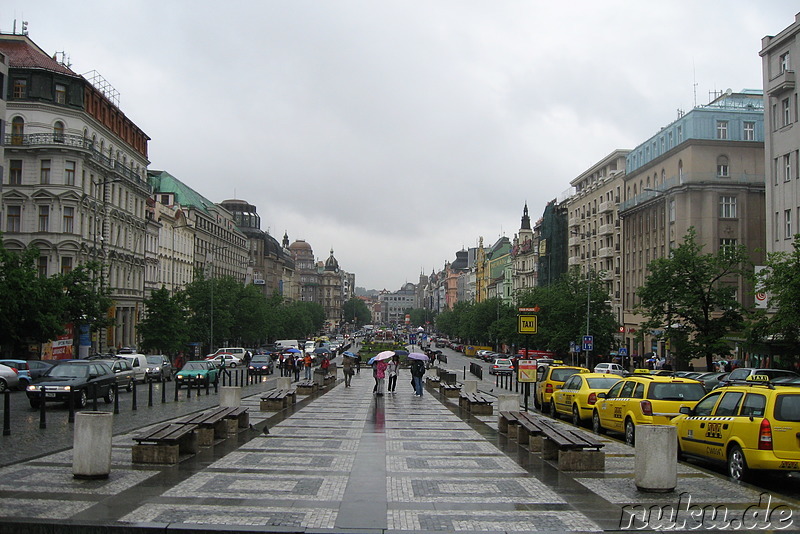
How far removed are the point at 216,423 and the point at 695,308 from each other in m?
33.6

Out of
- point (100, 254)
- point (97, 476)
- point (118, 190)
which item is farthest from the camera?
point (118, 190)

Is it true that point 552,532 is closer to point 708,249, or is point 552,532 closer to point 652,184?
point 708,249

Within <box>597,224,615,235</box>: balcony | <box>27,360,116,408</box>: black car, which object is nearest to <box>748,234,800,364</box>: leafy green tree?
<box>27,360,116,408</box>: black car

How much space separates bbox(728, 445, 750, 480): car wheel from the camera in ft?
41.8

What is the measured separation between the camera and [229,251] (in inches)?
4542

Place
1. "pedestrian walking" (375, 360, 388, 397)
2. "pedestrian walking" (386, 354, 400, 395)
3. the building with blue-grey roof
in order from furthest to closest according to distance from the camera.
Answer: the building with blue-grey roof
"pedestrian walking" (386, 354, 400, 395)
"pedestrian walking" (375, 360, 388, 397)

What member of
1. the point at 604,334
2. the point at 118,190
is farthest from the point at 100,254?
the point at 604,334

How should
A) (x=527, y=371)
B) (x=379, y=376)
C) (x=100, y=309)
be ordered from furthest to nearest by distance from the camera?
(x=100, y=309) → (x=379, y=376) → (x=527, y=371)

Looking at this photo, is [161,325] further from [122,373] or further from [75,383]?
[75,383]

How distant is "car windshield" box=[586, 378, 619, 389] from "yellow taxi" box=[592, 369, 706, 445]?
3230 millimetres

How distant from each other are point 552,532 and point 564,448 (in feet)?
14.5

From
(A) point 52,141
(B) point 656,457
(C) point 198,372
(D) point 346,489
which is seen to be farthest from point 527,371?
(A) point 52,141

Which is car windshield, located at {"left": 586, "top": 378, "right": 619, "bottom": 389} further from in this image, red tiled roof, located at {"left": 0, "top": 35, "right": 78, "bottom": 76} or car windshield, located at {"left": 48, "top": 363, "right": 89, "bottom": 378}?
red tiled roof, located at {"left": 0, "top": 35, "right": 78, "bottom": 76}

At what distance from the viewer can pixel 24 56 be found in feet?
180
